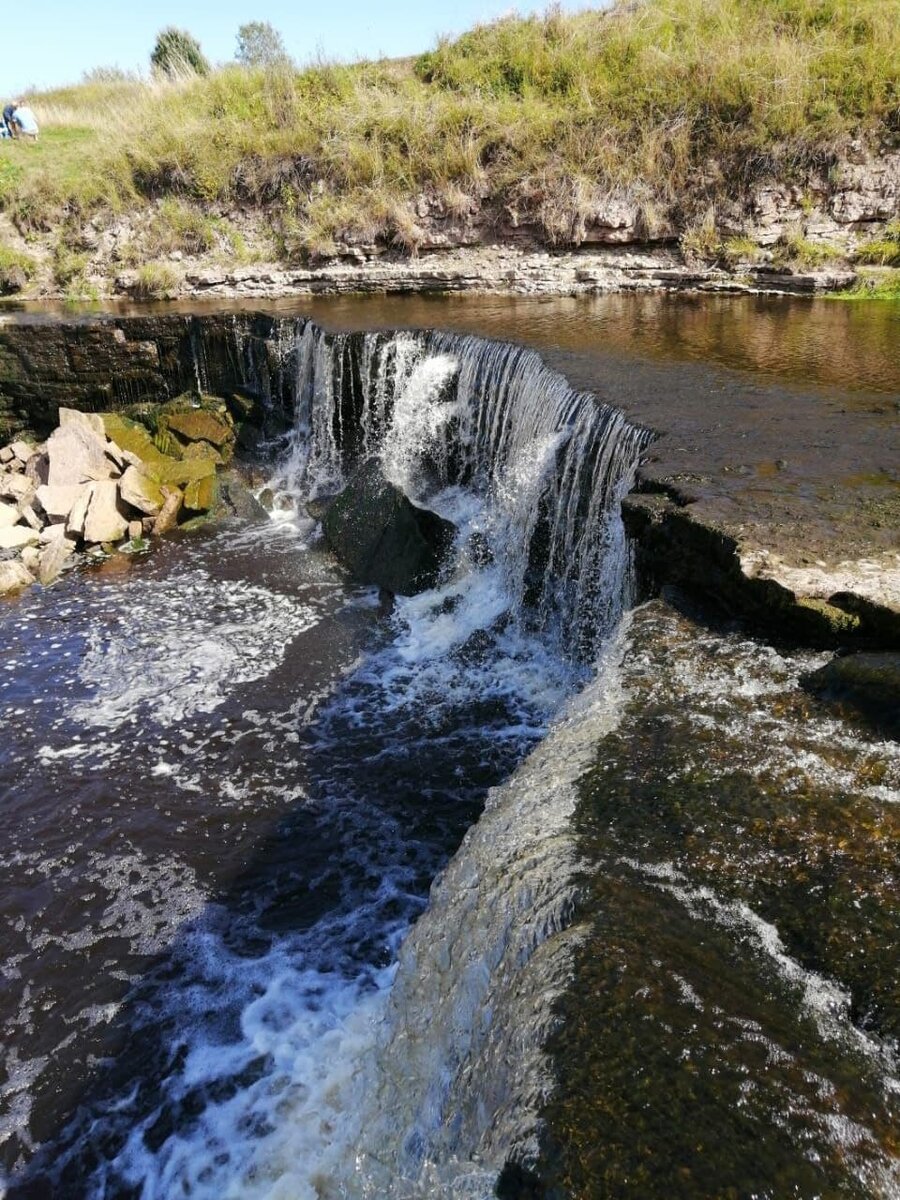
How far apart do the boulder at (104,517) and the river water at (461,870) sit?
2.30ft

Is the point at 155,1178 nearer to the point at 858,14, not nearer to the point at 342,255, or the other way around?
the point at 342,255

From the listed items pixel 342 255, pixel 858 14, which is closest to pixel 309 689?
pixel 342 255

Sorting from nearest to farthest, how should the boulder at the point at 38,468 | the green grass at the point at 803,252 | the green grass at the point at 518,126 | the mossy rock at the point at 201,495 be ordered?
1. the mossy rock at the point at 201,495
2. the boulder at the point at 38,468
3. the green grass at the point at 803,252
4. the green grass at the point at 518,126

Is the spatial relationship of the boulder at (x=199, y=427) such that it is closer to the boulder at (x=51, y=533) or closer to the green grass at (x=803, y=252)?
the boulder at (x=51, y=533)

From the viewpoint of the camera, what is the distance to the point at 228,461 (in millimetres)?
9906

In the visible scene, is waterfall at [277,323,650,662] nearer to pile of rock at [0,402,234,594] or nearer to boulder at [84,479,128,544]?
pile of rock at [0,402,234,594]

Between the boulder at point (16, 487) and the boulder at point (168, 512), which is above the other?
the boulder at point (16, 487)

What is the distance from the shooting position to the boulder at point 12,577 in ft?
24.8

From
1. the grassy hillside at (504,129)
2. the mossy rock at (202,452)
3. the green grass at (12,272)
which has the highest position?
the grassy hillside at (504,129)

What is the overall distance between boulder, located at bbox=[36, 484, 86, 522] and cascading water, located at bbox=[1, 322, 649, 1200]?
6.09 feet

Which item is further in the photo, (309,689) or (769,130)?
(769,130)

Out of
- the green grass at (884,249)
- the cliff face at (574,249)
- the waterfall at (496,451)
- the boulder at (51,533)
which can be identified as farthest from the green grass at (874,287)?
the boulder at (51,533)

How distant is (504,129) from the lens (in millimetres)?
13938

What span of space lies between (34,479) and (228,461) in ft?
7.64
